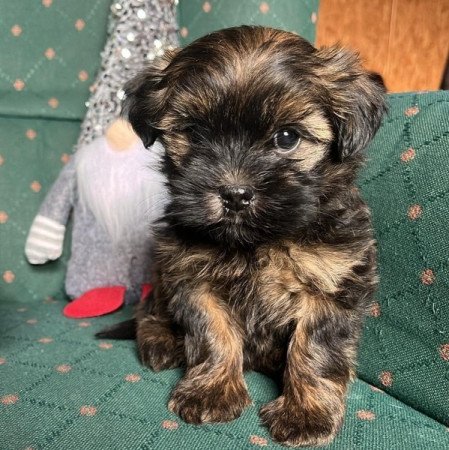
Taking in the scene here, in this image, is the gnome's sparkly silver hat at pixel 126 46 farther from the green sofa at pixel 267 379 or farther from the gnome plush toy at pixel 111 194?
the green sofa at pixel 267 379

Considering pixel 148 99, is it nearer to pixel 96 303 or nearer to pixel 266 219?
pixel 266 219

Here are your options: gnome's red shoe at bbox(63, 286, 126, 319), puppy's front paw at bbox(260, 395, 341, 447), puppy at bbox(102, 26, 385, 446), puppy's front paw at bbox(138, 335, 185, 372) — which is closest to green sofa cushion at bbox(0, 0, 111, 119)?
gnome's red shoe at bbox(63, 286, 126, 319)

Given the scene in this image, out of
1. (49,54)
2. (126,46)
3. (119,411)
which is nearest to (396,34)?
(126,46)

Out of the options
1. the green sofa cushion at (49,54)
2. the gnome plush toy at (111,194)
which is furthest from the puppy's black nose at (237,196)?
the green sofa cushion at (49,54)

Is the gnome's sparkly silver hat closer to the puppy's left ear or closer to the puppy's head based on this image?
the puppy's head

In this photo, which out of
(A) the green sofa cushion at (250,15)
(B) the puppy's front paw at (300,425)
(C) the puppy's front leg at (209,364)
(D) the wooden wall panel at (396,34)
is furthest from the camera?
(D) the wooden wall panel at (396,34)

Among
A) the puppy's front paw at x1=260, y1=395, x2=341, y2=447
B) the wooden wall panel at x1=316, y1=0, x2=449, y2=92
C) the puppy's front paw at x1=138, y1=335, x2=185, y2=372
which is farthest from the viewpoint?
the wooden wall panel at x1=316, y1=0, x2=449, y2=92

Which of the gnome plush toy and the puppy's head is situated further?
the gnome plush toy
